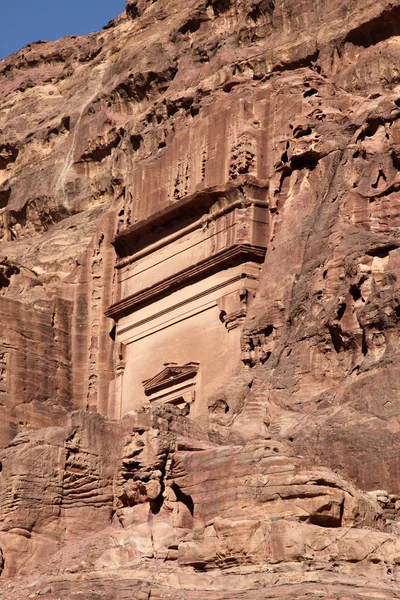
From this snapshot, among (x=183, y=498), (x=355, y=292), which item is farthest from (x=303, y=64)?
(x=183, y=498)

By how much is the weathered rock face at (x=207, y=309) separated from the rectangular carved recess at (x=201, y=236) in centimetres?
7

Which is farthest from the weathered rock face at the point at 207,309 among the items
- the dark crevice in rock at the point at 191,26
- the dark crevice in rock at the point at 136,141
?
the dark crevice in rock at the point at 136,141

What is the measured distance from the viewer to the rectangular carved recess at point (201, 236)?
1469 inches

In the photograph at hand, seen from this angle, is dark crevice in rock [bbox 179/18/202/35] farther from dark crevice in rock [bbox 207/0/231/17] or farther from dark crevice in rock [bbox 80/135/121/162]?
dark crevice in rock [bbox 80/135/121/162]

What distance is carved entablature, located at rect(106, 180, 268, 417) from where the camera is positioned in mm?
37031

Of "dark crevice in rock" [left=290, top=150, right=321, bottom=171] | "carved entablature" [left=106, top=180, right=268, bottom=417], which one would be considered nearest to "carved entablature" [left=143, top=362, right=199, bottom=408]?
"carved entablature" [left=106, top=180, right=268, bottom=417]

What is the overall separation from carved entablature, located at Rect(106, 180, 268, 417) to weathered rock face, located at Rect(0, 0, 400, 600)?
0.22 ft

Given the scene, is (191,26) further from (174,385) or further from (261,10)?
(174,385)

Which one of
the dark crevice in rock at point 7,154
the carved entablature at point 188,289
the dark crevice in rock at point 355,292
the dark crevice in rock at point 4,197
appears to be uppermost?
the dark crevice in rock at point 7,154

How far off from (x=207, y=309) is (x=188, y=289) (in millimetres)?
1232

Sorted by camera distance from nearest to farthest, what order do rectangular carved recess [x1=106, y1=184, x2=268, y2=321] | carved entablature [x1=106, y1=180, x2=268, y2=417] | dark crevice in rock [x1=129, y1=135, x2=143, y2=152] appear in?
carved entablature [x1=106, y1=180, x2=268, y2=417] → rectangular carved recess [x1=106, y1=184, x2=268, y2=321] → dark crevice in rock [x1=129, y1=135, x2=143, y2=152]

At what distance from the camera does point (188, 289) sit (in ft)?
128

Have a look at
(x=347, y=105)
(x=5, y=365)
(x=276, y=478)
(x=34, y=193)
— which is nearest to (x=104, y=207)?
(x=34, y=193)

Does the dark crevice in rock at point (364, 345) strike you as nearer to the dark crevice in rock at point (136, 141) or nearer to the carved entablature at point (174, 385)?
the carved entablature at point (174, 385)
